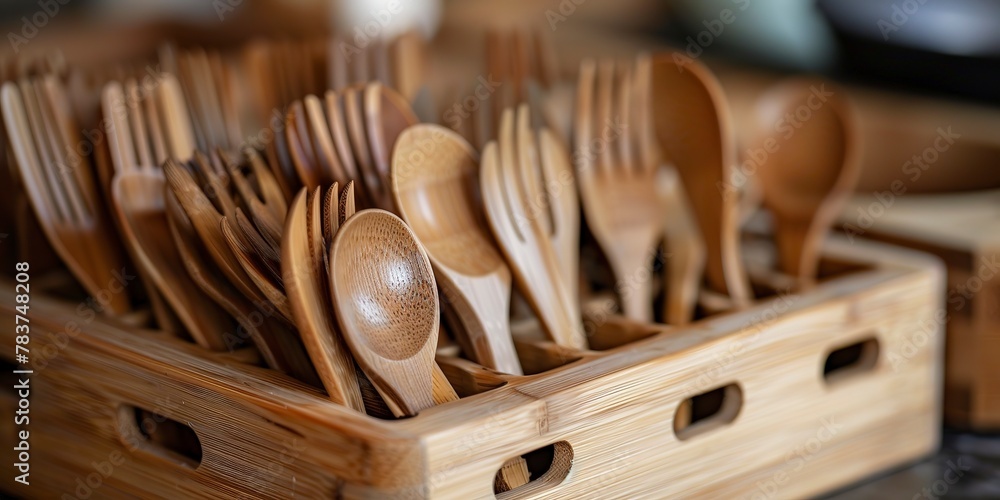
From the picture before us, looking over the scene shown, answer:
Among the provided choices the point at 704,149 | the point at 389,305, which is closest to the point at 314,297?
the point at 389,305

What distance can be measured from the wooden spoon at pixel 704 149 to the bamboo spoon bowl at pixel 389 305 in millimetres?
301

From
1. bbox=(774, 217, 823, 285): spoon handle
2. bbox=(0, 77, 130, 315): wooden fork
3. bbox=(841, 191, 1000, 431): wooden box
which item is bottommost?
bbox=(841, 191, 1000, 431): wooden box

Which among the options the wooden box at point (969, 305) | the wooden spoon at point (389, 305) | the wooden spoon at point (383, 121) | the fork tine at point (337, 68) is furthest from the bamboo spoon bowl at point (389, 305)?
the wooden box at point (969, 305)

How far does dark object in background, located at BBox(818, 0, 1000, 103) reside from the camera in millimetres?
1041

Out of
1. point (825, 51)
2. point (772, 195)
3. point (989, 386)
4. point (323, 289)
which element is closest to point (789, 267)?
point (772, 195)

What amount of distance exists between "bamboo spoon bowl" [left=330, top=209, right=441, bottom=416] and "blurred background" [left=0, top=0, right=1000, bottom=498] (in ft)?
0.82

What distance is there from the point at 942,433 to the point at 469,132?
1.45 ft

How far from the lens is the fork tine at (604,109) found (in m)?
0.74

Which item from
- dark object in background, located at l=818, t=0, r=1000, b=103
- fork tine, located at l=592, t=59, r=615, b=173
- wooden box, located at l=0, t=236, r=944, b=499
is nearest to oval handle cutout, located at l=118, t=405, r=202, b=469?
wooden box, located at l=0, t=236, r=944, b=499

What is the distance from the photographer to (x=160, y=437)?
63 cm

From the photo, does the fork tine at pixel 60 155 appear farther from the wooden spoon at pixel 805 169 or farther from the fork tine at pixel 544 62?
the wooden spoon at pixel 805 169

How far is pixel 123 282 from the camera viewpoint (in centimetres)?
70

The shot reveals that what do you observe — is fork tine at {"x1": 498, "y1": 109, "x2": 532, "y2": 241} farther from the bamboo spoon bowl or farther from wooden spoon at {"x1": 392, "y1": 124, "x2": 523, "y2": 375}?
the bamboo spoon bowl

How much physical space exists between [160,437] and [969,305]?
596 mm
